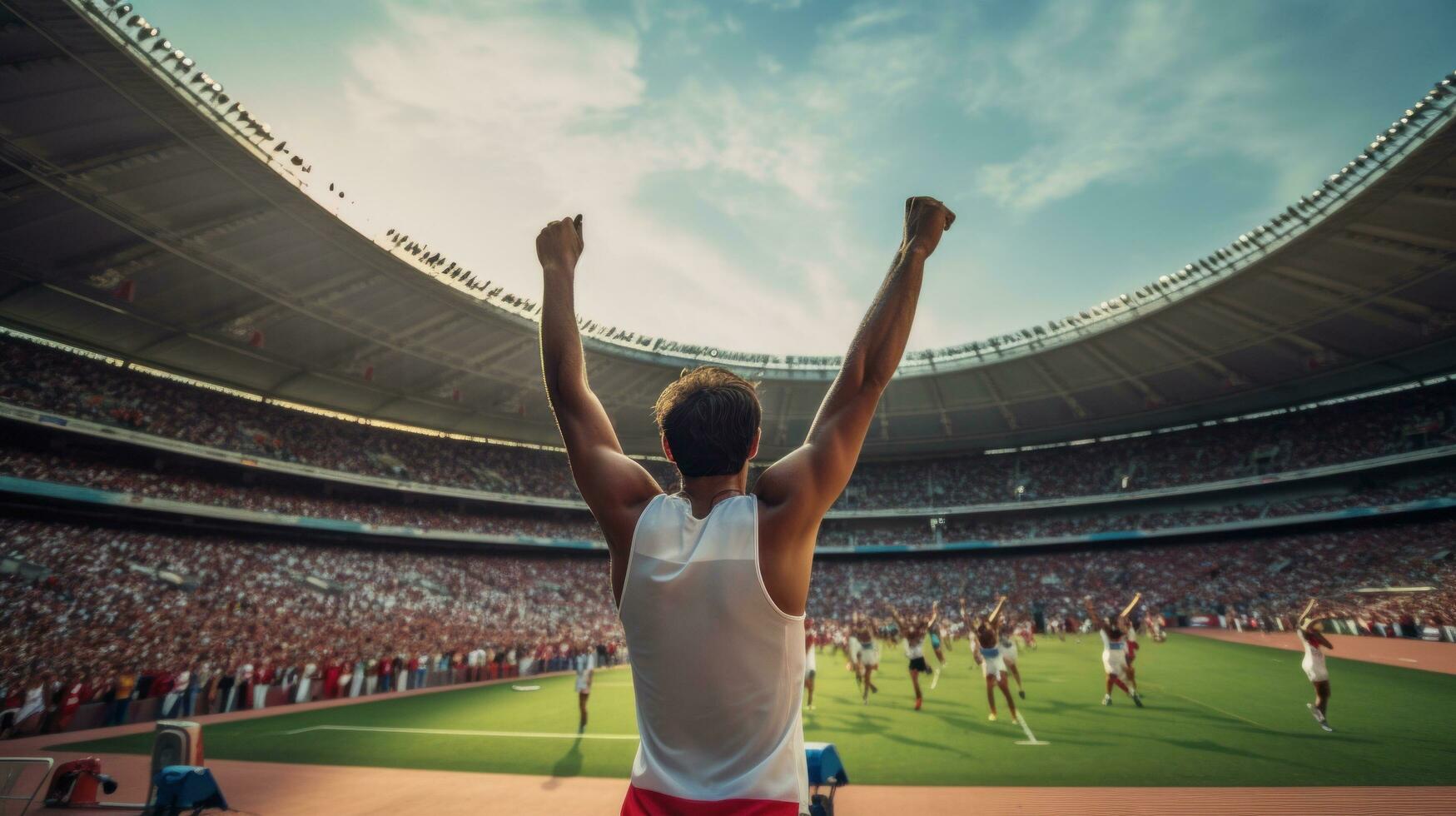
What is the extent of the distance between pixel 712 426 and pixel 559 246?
771 mm

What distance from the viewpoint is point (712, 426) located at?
1589 millimetres

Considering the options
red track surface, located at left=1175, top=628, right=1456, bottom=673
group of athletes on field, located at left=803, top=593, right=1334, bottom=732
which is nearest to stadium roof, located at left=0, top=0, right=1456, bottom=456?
group of athletes on field, located at left=803, top=593, right=1334, bottom=732

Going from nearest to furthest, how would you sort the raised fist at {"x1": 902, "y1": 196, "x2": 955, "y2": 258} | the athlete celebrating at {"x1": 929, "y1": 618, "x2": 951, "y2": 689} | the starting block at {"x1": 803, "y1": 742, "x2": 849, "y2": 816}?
1. the raised fist at {"x1": 902, "y1": 196, "x2": 955, "y2": 258}
2. the starting block at {"x1": 803, "y1": 742, "x2": 849, "y2": 816}
3. the athlete celebrating at {"x1": 929, "y1": 618, "x2": 951, "y2": 689}

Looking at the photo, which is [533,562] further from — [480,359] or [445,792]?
[445,792]

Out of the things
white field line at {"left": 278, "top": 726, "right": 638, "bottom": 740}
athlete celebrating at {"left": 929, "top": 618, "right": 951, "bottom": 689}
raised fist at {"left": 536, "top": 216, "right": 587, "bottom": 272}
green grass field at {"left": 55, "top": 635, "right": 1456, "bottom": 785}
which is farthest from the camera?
athlete celebrating at {"left": 929, "top": 618, "right": 951, "bottom": 689}

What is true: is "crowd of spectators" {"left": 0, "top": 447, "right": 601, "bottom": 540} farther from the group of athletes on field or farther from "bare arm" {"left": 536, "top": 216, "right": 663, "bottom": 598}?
"bare arm" {"left": 536, "top": 216, "right": 663, "bottom": 598}

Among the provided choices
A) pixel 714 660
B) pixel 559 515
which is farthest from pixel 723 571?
pixel 559 515

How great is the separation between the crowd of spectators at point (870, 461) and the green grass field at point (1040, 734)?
16.2 metres

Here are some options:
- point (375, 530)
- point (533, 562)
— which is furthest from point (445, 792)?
point (533, 562)

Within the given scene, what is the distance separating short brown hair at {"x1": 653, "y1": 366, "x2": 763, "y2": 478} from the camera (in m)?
1.58

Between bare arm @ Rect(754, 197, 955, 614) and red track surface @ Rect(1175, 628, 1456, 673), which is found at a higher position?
bare arm @ Rect(754, 197, 955, 614)

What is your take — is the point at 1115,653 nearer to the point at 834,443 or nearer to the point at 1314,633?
the point at 1314,633

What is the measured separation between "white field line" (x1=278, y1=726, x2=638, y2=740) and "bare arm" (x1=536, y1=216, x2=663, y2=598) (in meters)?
12.3

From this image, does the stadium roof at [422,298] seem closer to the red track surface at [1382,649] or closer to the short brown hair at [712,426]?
the red track surface at [1382,649]
